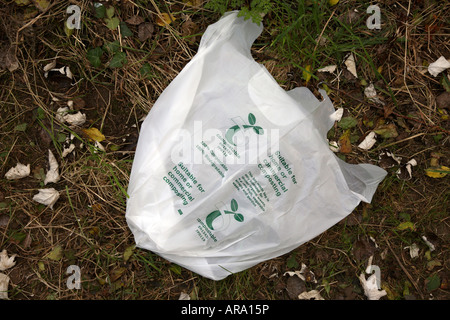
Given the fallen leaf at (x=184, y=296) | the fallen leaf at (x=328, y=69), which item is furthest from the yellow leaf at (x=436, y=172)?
the fallen leaf at (x=184, y=296)

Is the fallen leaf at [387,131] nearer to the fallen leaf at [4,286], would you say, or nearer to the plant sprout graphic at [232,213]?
the plant sprout graphic at [232,213]

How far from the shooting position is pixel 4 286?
4.40 feet

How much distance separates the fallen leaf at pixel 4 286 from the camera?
134 centimetres

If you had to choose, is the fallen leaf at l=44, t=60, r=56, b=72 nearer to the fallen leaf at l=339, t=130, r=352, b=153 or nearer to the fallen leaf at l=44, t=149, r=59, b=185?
the fallen leaf at l=44, t=149, r=59, b=185

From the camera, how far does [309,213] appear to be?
1156 mm

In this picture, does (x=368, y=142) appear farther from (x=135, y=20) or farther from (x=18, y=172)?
(x=18, y=172)

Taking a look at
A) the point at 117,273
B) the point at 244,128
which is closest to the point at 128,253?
the point at 117,273

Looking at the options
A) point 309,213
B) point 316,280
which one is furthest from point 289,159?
point 316,280

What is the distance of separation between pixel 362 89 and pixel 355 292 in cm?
86

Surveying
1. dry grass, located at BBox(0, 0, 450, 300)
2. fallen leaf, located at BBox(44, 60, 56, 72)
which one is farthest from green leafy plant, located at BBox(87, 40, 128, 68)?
fallen leaf, located at BBox(44, 60, 56, 72)

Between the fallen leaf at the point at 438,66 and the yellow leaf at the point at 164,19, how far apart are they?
1094 mm

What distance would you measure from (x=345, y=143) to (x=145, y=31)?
3.12 ft

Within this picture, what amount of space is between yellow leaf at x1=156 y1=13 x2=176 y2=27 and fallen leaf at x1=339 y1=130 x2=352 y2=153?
85 cm

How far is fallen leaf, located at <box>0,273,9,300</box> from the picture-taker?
1.34m
